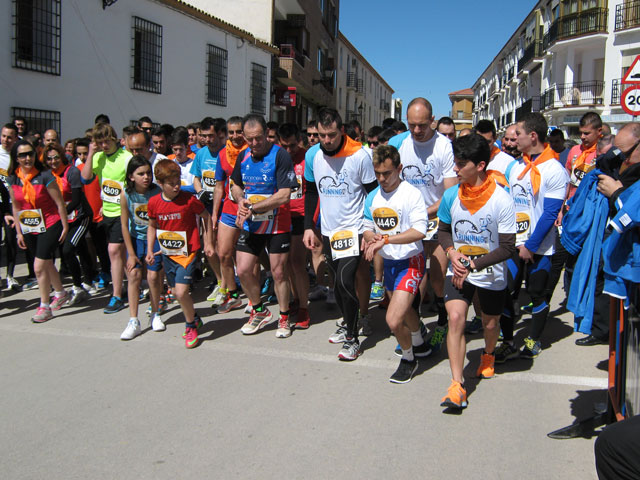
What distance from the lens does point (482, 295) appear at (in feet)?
14.4

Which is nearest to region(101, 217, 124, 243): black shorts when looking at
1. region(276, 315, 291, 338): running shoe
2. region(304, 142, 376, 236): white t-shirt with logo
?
region(276, 315, 291, 338): running shoe

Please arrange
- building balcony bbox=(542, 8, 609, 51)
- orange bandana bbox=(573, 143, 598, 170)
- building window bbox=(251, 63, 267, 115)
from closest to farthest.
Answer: orange bandana bbox=(573, 143, 598, 170) → building window bbox=(251, 63, 267, 115) → building balcony bbox=(542, 8, 609, 51)

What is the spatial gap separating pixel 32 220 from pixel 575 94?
114 ft

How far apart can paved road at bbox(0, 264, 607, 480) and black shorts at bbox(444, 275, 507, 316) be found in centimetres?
65

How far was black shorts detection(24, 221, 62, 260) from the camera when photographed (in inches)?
255

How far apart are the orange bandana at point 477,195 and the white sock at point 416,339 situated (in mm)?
1290

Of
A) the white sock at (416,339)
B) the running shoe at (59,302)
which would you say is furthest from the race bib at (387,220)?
the running shoe at (59,302)

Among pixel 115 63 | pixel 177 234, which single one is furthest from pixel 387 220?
pixel 115 63

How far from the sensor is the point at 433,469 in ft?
10.8

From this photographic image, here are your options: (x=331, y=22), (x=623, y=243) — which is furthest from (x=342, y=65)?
(x=623, y=243)

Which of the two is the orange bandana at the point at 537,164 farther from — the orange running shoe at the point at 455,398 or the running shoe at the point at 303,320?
the running shoe at the point at 303,320

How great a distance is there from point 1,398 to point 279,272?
104 inches

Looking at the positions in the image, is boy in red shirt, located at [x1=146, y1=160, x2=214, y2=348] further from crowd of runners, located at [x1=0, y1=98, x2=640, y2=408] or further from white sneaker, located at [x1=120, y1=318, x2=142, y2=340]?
white sneaker, located at [x1=120, y1=318, x2=142, y2=340]

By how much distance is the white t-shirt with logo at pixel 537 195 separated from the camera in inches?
198
